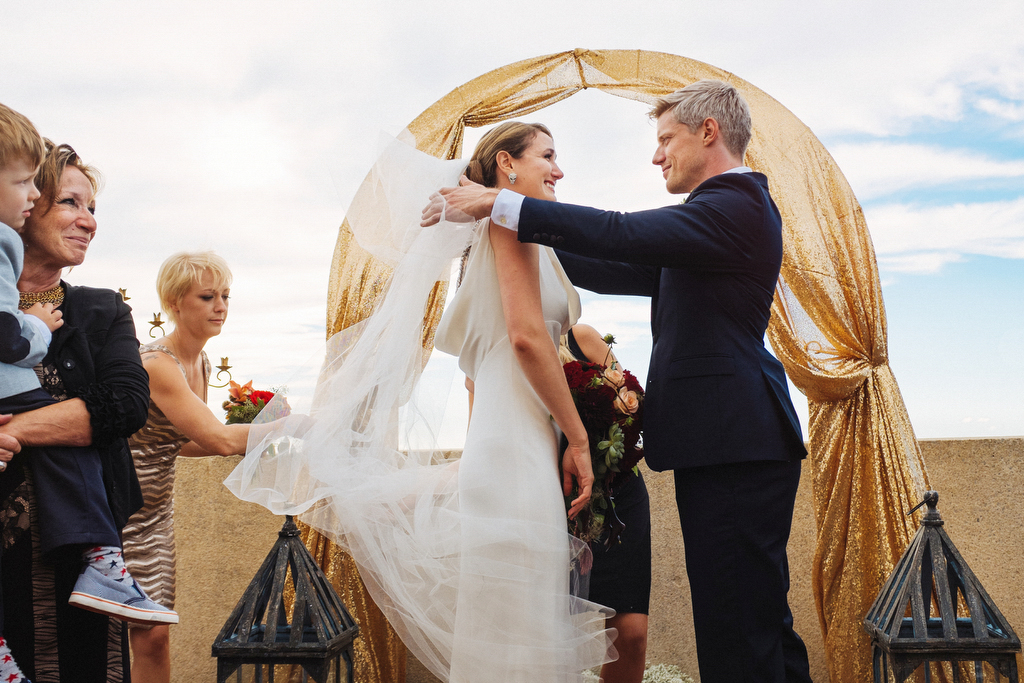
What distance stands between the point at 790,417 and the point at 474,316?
882mm

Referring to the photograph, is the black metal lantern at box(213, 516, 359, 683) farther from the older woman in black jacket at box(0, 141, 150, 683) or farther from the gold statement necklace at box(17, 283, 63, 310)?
the gold statement necklace at box(17, 283, 63, 310)

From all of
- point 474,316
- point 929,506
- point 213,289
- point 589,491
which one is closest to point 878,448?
point 929,506

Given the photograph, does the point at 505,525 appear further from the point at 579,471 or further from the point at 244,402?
the point at 244,402

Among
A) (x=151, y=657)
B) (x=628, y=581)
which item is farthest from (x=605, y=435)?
(x=151, y=657)

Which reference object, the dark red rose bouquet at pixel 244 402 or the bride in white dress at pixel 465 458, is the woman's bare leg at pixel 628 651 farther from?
the dark red rose bouquet at pixel 244 402

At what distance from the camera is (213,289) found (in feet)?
10.2

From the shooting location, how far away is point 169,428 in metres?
2.92

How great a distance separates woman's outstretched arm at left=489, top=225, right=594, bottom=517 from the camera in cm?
187

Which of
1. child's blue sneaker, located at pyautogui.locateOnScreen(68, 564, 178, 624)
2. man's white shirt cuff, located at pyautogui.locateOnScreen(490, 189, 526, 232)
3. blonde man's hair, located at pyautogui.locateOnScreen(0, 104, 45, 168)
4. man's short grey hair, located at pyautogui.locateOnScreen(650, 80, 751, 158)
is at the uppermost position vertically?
man's short grey hair, located at pyautogui.locateOnScreen(650, 80, 751, 158)

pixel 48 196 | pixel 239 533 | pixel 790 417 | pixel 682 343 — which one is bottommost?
pixel 239 533

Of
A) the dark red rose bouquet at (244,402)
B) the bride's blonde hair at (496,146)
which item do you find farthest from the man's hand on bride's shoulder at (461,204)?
the dark red rose bouquet at (244,402)


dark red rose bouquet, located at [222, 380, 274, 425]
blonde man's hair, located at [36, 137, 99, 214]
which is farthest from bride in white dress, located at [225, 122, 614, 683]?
dark red rose bouquet, located at [222, 380, 274, 425]

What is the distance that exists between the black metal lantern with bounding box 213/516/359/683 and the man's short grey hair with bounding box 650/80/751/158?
68.4 inches

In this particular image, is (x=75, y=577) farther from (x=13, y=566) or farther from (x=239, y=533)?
(x=239, y=533)
